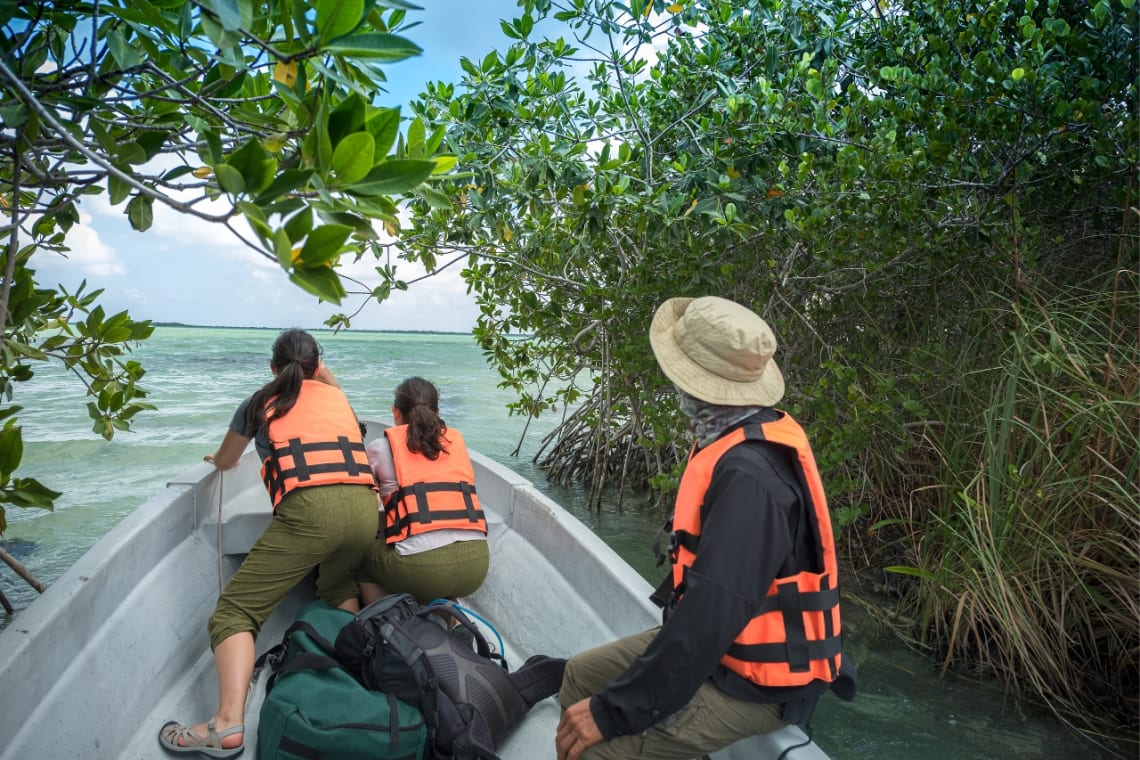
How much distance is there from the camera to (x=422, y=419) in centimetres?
284

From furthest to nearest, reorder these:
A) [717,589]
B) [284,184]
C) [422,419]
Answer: [422,419] → [717,589] → [284,184]

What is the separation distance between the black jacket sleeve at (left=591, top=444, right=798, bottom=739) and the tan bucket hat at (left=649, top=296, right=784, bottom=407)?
0.67 feet

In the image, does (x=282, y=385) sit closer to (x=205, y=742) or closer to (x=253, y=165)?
(x=205, y=742)

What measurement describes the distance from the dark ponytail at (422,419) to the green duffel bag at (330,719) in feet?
2.92

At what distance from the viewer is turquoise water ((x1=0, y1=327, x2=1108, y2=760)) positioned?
9.97 ft

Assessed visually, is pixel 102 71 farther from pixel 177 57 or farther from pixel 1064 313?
pixel 1064 313

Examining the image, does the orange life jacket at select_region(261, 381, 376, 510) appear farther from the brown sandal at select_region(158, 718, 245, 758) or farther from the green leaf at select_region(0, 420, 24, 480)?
the green leaf at select_region(0, 420, 24, 480)

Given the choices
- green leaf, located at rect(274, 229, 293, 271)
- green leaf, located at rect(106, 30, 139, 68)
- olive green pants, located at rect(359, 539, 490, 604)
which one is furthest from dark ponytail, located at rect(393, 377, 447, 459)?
green leaf, located at rect(274, 229, 293, 271)

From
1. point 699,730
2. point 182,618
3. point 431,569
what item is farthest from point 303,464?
point 699,730

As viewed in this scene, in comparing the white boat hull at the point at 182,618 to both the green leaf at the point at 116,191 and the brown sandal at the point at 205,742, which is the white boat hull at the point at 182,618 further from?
the green leaf at the point at 116,191

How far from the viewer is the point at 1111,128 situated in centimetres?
311

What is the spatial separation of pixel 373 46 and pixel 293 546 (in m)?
1.85

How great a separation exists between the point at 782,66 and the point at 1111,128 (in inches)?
66.6

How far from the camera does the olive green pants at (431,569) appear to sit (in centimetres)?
271
